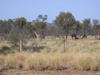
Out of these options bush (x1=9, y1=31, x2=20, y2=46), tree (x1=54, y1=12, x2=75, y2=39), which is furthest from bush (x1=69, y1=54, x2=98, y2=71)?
tree (x1=54, y1=12, x2=75, y2=39)

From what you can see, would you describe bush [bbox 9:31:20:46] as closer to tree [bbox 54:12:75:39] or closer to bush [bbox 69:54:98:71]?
bush [bbox 69:54:98:71]

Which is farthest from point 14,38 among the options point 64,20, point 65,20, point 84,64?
point 64,20

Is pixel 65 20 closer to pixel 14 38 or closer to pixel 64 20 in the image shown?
pixel 64 20

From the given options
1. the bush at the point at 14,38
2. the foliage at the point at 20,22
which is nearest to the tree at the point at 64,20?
the foliage at the point at 20,22

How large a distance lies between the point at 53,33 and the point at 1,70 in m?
24.9

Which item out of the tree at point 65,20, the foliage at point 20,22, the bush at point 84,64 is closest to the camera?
the bush at point 84,64

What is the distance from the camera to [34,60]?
1181 centimetres

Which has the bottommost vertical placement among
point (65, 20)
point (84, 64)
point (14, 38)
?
point (84, 64)

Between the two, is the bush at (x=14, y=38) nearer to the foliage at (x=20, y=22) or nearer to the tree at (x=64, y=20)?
the tree at (x=64, y=20)

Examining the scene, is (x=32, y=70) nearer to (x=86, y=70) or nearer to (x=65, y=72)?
(x=65, y=72)

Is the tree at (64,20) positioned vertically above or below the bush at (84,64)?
above

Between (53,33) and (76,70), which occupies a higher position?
(53,33)

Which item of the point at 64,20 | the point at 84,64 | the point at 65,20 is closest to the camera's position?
the point at 84,64

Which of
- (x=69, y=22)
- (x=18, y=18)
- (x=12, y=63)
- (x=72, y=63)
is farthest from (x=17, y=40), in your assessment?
(x=18, y=18)
